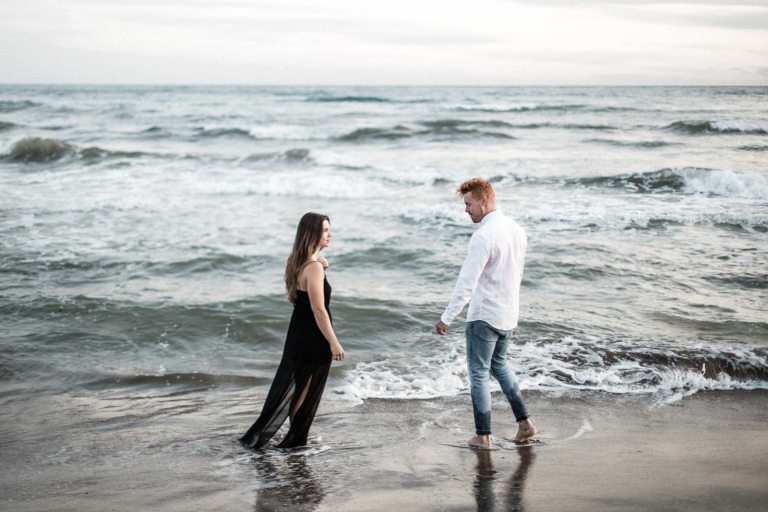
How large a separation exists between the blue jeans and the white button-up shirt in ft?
0.29

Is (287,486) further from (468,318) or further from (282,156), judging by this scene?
(282,156)

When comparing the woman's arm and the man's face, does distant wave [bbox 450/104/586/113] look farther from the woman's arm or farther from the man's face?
the woman's arm

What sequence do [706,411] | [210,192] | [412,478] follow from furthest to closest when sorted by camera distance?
[210,192] → [706,411] → [412,478]

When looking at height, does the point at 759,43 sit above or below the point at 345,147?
above

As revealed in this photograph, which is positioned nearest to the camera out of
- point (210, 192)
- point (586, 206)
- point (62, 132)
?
point (586, 206)

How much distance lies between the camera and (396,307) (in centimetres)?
864

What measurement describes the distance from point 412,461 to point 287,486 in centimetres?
87

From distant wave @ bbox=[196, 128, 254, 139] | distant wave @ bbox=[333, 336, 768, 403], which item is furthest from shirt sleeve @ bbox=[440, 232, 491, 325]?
distant wave @ bbox=[196, 128, 254, 139]

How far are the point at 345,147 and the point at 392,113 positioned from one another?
15110mm

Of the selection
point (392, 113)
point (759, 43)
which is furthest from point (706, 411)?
point (392, 113)

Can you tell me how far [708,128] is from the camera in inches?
989

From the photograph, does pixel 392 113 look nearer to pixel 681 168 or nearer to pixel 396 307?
pixel 681 168

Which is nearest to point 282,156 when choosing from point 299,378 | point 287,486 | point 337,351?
point 299,378

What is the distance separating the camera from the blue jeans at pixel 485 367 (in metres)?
4.46
